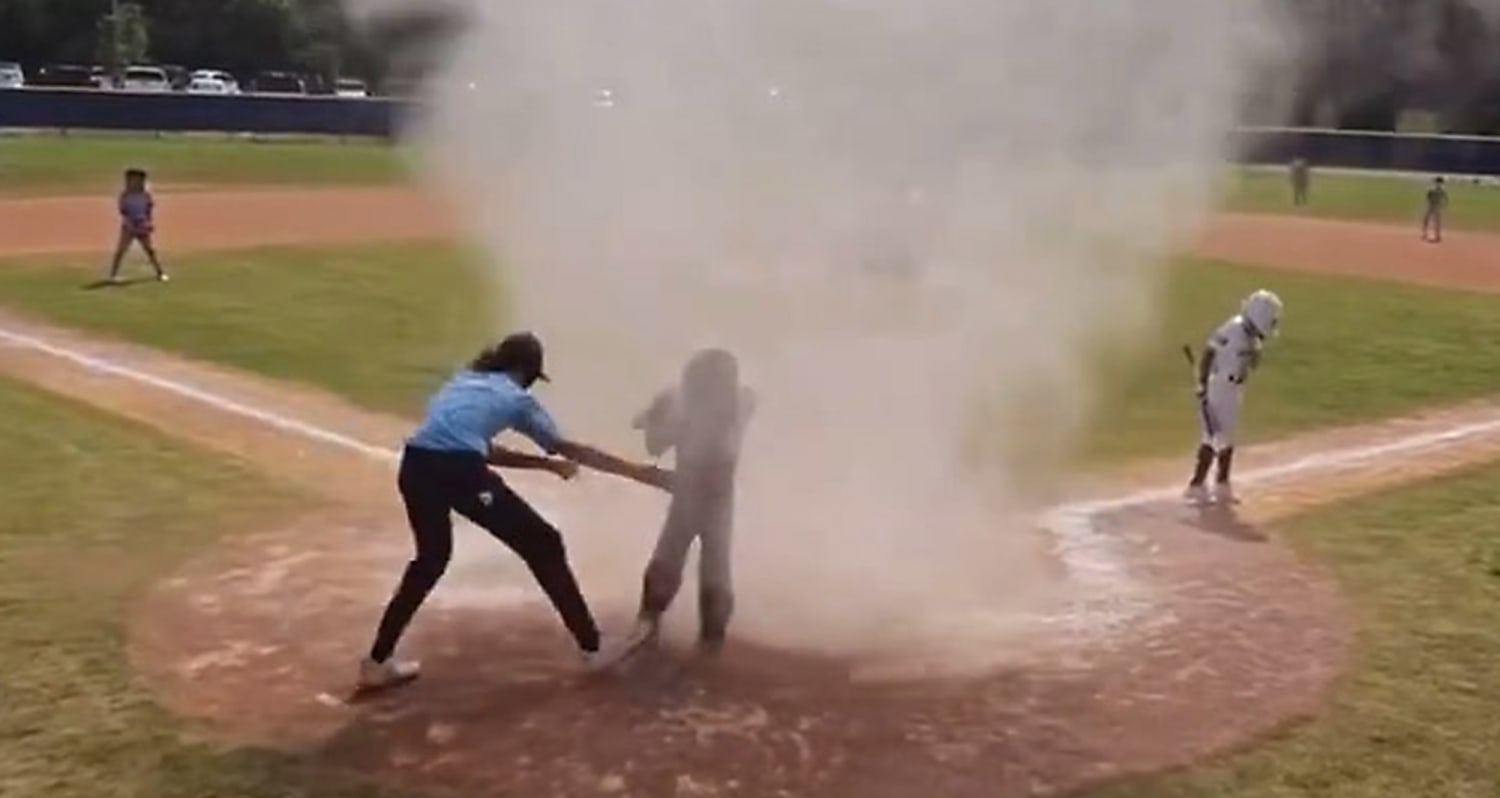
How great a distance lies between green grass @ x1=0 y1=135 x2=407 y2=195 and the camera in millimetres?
42422

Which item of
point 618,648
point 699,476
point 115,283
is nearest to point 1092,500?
point 699,476

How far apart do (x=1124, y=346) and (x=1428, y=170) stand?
3523cm

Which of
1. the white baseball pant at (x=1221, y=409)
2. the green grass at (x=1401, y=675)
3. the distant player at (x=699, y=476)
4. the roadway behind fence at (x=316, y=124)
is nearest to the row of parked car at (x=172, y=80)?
the roadway behind fence at (x=316, y=124)

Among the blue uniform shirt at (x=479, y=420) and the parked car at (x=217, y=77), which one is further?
the parked car at (x=217, y=77)

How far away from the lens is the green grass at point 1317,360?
17.5m

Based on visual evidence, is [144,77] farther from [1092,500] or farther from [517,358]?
[517,358]

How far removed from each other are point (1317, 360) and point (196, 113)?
131 ft

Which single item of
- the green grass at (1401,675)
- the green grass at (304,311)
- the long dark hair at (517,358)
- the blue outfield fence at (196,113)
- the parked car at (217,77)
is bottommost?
the green grass at (1401,675)

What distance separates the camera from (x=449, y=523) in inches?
346

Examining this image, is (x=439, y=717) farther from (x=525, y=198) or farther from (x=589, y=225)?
(x=525, y=198)

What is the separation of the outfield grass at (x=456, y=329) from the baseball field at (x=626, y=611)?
0.14 metres

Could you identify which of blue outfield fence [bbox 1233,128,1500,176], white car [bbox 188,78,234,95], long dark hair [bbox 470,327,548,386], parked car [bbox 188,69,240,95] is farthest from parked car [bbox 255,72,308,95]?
long dark hair [bbox 470,327,548,386]

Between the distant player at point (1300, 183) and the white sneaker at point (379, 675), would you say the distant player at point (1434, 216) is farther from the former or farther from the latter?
the white sneaker at point (379, 675)

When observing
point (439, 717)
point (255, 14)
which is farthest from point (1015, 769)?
point (255, 14)
